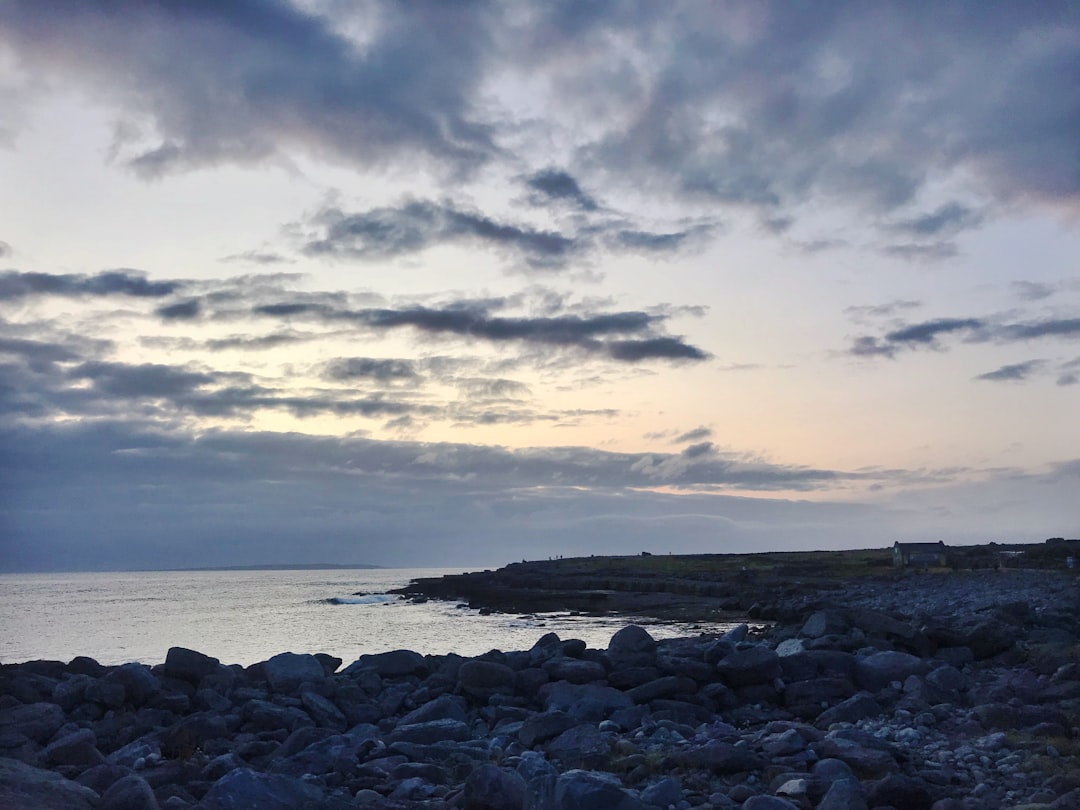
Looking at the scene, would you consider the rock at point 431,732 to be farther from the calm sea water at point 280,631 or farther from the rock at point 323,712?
the calm sea water at point 280,631

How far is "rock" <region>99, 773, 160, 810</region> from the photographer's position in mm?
7914

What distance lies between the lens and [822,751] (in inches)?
411

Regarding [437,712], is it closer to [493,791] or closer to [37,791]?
[493,791]

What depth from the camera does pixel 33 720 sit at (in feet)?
46.7

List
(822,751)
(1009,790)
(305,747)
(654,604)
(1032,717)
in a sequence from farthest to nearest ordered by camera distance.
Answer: (654,604), (305,747), (1032,717), (822,751), (1009,790)

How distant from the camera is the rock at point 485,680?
16.5m

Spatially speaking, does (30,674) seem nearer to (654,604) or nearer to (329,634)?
(329,634)

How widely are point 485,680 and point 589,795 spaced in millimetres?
8954

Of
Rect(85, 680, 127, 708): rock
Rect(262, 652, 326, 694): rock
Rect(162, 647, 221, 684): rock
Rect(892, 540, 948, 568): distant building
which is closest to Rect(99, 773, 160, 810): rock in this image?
Rect(85, 680, 127, 708): rock

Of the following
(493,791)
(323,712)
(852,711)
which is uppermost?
(493,791)

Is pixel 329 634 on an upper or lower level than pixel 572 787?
lower

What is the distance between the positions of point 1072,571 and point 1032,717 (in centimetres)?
4335

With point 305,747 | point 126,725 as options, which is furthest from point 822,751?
point 126,725

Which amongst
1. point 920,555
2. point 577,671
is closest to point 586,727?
point 577,671
